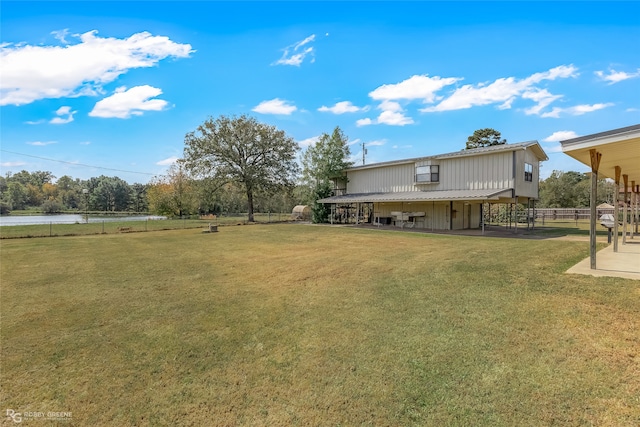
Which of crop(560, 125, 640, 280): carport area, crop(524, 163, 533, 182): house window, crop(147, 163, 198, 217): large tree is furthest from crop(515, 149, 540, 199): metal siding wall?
crop(147, 163, 198, 217): large tree

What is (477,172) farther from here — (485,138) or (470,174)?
(485,138)

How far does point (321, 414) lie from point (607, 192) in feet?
186

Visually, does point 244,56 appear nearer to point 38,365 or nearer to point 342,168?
point 38,365

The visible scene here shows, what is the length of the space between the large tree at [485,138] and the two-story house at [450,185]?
1662 cm

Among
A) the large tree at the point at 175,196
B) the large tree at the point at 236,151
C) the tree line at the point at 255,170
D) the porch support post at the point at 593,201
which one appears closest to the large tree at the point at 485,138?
the tree line at the point at 255,170

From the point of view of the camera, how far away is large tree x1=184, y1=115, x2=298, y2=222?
32.9 m

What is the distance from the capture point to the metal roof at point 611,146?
18.7 ft

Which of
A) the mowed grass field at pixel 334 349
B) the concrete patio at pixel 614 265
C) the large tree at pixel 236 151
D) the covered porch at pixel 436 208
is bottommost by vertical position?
the mowed grass field at pixel 334 349

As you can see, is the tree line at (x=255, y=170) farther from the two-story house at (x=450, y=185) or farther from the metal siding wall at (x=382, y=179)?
the two-story house at (x=450, y=185)

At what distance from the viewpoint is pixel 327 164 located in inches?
1164

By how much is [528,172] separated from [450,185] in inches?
180

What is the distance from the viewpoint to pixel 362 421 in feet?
9.57

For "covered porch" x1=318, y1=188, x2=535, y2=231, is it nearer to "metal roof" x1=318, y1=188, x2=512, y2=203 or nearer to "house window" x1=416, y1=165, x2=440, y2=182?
"metal roof" x1=318, y1=188, x2=512, y2=203

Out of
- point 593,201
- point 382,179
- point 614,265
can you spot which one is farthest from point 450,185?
point 593,201
